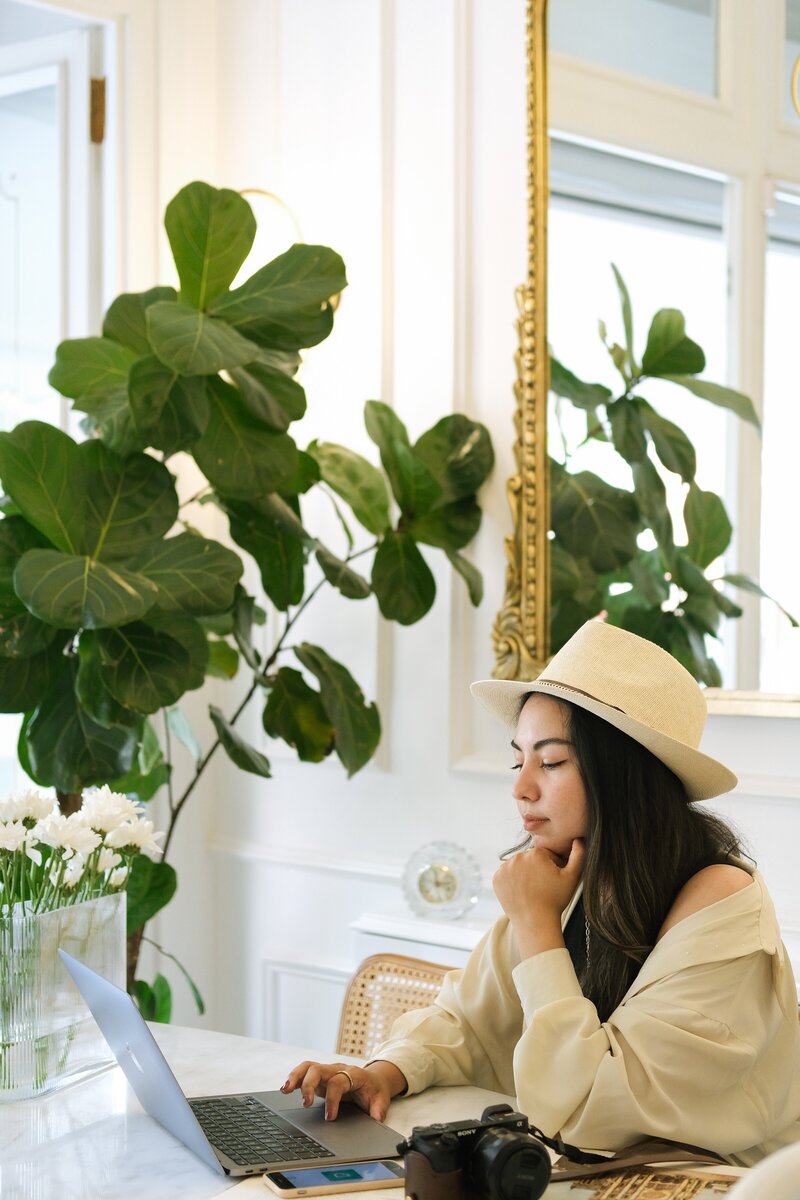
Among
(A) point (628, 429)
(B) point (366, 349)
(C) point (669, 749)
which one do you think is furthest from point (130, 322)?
(C) point (669, 749)

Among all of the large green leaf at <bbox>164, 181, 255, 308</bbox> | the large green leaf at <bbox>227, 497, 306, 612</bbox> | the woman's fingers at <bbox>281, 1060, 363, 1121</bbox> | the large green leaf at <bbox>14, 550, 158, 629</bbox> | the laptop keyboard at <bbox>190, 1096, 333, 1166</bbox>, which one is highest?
the large green leaf at <bbox>164, 181, 255, 308</bbox>

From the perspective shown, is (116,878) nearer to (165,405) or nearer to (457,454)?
(165,405)

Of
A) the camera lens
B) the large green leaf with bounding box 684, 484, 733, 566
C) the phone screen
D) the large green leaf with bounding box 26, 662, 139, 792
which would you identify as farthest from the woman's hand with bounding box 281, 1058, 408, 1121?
the large green leaf with bounding box 684, 484, 733, 566

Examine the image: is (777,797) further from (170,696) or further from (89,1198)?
(89,1198)

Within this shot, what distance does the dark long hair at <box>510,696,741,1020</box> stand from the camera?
1703 millimetres

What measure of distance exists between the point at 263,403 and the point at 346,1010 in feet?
3.36

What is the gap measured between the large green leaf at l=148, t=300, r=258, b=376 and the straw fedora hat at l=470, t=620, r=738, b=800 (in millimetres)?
803

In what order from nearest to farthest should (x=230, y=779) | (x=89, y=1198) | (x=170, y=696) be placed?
(x=89, y=1198) < (x=170, y=696) < (x=230, y=779)

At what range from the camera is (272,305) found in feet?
8.08

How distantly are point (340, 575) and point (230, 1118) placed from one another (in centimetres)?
130

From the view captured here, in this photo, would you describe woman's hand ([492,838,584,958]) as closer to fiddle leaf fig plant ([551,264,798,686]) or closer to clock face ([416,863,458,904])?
fiddle leaf fig plant ([551,264,798,686])

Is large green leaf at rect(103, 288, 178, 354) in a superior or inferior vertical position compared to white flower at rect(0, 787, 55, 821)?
superior

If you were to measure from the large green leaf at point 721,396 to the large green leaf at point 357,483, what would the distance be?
2.07ft

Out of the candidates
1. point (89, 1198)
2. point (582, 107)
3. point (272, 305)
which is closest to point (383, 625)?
point (272, 305)
